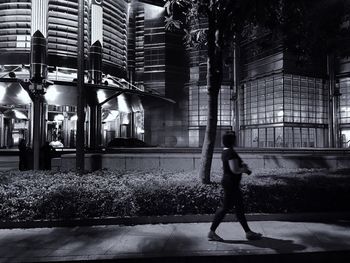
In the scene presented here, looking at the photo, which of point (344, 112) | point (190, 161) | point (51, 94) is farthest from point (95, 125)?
point (344, 112)

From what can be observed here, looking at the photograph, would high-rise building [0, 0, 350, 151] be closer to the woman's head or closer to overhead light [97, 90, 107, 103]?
overhead light [97, 90, 107, 103]

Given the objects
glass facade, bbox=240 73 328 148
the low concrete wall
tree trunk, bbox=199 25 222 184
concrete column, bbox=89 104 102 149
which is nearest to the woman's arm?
tree trunk, bbox=199 25 222 184

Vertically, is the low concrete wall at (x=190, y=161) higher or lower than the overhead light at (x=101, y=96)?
lower

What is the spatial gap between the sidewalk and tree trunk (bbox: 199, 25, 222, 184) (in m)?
1.56

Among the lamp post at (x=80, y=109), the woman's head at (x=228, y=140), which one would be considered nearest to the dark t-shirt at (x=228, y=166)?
the woman's head at (x=228, y=140)

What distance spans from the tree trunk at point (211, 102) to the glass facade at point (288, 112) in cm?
2922

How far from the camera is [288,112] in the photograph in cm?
3722

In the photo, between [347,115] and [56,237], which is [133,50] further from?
[56,237]

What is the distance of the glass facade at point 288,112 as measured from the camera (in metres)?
37.1

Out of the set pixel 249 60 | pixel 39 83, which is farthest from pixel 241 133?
pixel 39 83

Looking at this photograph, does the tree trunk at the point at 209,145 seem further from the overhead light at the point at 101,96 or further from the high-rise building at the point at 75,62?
the overhead light at the point at 101,96

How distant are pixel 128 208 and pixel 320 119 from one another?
36.0m

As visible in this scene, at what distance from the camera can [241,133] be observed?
142ft

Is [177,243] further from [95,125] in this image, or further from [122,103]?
[122,103]
